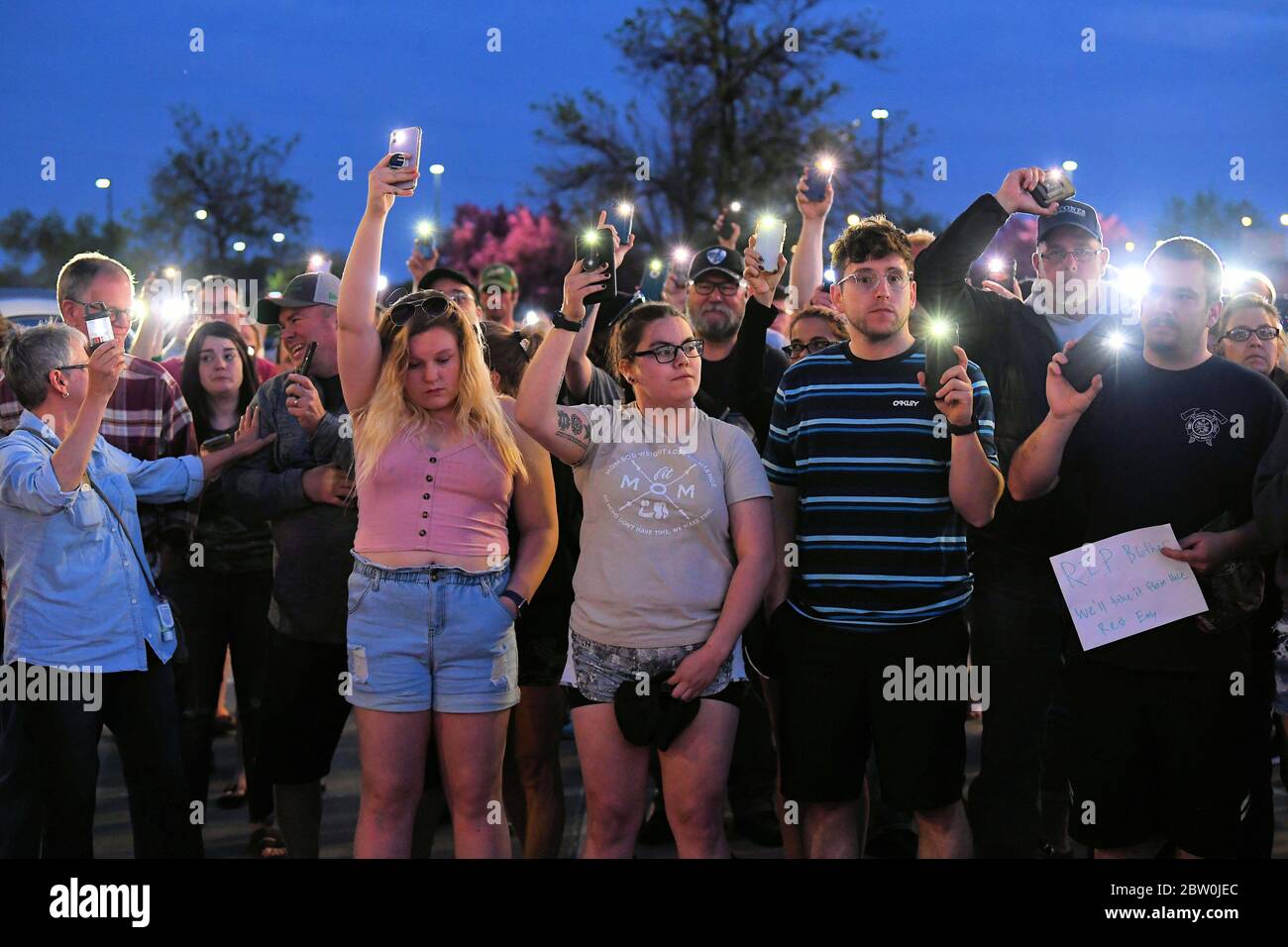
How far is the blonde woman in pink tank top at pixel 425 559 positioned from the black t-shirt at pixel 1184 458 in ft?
6.08

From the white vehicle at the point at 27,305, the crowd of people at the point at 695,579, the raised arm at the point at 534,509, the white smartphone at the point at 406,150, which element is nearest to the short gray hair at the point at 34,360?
the crowd of people at the point at 695,579

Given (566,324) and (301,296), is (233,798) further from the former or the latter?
(566,324)

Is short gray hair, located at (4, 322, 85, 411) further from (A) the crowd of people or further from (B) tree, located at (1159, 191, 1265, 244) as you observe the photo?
(B) tree, located at (1159, 191, 1265, 244)

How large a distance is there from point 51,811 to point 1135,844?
134 inches

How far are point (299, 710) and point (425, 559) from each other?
0.96 metres

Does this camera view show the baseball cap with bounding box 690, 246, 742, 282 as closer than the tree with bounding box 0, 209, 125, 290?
Yes

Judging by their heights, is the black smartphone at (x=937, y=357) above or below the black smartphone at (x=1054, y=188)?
below

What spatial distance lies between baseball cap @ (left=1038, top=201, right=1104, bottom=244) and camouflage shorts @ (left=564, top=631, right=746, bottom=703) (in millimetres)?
2418

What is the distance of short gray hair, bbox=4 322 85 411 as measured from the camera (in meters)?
4.34

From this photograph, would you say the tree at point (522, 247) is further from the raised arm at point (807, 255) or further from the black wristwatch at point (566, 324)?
the black wristwatch at point (566, 324)

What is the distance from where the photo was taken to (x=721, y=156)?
64.7 feet

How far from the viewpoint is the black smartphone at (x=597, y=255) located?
4.16 metres

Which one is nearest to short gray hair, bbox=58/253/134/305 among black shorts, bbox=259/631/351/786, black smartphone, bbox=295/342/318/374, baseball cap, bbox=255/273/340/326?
baseball cap, bbox=255/273/340/326

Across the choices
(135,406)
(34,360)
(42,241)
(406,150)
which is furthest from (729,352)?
(42,241)
